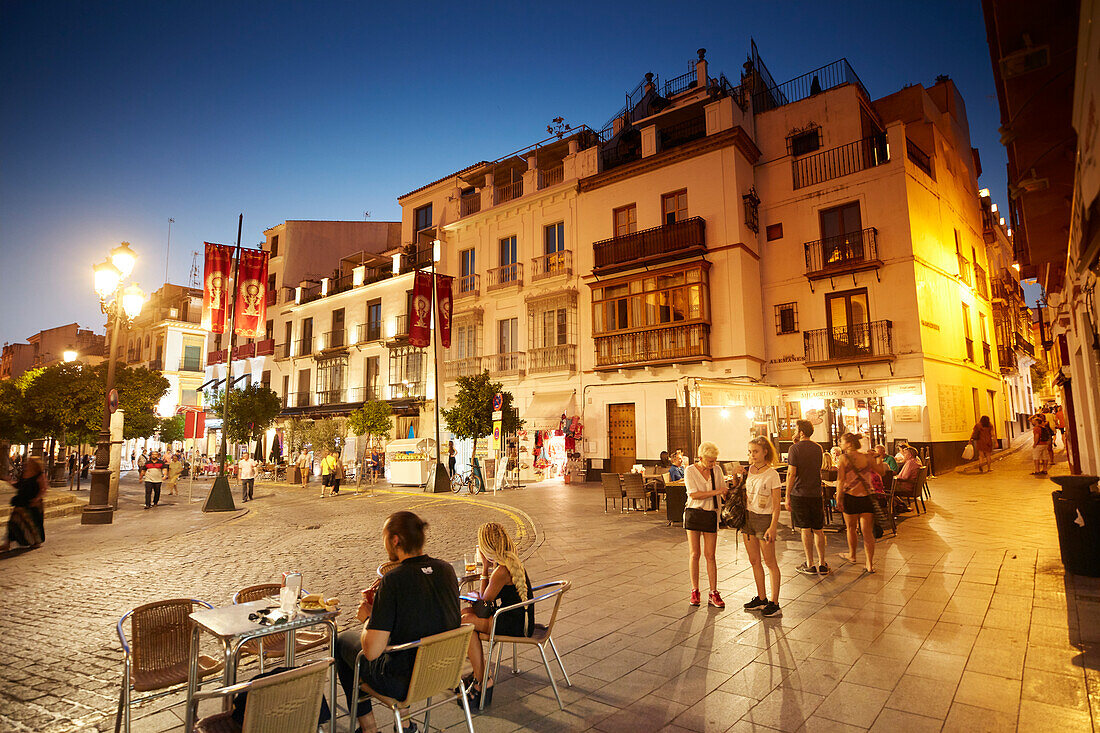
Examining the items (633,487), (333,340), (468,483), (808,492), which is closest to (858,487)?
→ (808,492)

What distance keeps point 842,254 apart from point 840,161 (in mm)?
3434

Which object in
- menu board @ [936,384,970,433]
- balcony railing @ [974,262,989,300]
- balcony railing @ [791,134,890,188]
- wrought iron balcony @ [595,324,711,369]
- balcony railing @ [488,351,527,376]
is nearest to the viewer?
menu board @ [936,384,970,433]

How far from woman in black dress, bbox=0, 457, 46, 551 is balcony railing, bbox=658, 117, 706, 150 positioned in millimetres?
20555

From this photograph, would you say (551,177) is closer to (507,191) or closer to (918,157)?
(507,191)

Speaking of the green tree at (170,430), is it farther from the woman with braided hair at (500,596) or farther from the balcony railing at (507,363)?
the woman with braided hair at (500,596)

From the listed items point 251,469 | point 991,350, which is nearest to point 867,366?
point 991,350

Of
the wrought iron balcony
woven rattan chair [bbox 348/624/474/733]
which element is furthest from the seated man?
the wrought iron balcony

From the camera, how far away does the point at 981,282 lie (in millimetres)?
24531

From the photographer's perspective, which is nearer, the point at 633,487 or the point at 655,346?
the point at 633,487

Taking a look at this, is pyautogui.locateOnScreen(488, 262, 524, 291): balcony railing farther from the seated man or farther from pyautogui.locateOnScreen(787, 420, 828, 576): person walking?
the seated man

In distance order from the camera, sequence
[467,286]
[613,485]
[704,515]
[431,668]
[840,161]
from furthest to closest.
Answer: [467,286]
[840,161]
[613,485]
[704,515]
[431,668]

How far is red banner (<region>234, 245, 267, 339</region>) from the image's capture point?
1628 cm

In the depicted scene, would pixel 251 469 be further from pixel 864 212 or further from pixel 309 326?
pixel 864 212

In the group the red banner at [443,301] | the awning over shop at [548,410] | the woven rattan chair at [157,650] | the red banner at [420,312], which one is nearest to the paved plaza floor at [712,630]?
the woven rattan chair at [157,650]
